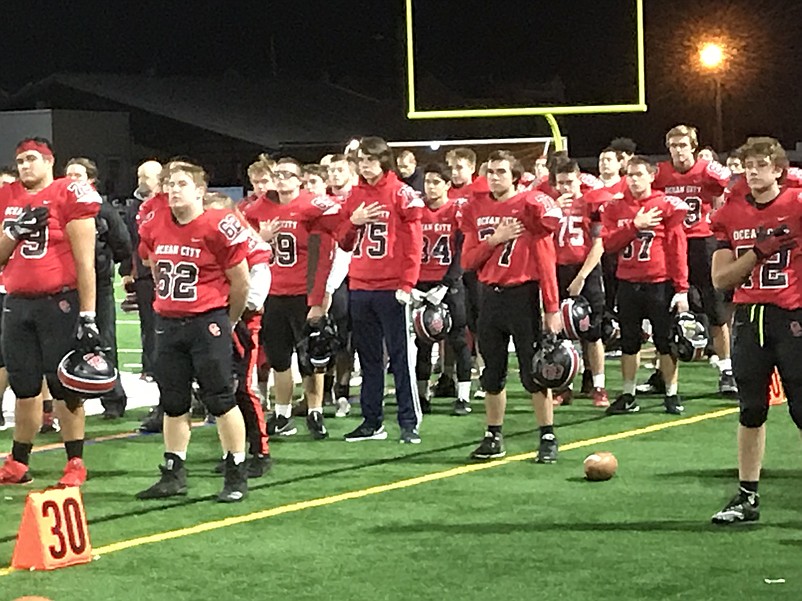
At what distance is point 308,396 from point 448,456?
137 cm

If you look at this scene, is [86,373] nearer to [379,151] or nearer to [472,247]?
[472,247]

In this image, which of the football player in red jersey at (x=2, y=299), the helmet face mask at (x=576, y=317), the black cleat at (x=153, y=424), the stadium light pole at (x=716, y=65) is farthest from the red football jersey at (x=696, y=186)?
the stadium light pole at (x=716, y=65)

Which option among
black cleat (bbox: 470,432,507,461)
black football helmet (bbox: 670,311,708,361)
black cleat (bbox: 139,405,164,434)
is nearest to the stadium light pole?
black football helmet (bbox: 670,311,708,361)

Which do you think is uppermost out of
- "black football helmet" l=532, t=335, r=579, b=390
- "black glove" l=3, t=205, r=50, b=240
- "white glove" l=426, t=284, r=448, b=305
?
"black glove" l=3, t=205, r=50, b=240

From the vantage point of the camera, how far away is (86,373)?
26.6ft

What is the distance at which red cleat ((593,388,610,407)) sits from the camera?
11.5 meters

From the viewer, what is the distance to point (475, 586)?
247 inches

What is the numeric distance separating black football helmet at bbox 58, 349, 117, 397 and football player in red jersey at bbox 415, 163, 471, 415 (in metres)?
3.71

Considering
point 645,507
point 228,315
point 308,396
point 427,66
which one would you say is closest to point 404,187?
point 308,396

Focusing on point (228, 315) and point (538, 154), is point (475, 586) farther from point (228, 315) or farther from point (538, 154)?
point (538, 154)

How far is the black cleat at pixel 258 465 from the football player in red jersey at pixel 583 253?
10.6 feet

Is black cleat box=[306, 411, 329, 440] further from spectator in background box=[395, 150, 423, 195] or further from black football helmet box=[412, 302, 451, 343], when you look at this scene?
spectator in background box=[395, 150, 423, 195]

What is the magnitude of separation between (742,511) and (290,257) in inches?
155

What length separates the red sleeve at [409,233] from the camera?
9.86 m
